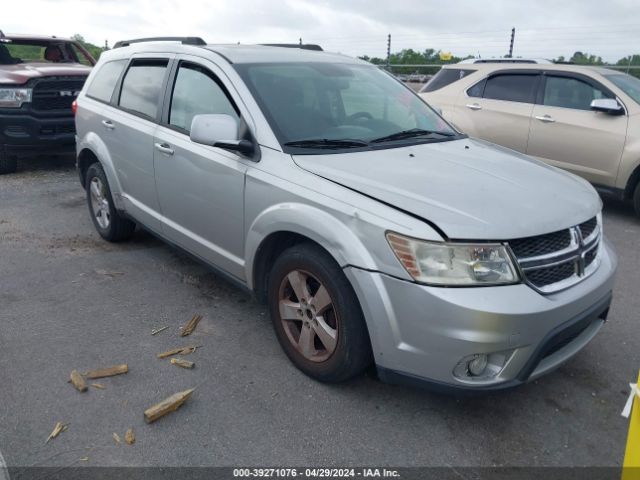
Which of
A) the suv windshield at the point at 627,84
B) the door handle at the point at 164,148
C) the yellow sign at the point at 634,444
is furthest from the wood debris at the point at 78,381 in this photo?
the suv windshield at the point at 627,84

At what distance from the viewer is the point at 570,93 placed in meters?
6.64

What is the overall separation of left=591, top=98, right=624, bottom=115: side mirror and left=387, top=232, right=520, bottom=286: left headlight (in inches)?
180

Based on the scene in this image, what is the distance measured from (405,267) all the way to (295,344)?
3.22 ft

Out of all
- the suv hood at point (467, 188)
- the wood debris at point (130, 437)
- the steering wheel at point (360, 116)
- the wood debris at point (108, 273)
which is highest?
the steering wheel at point (360, 116)

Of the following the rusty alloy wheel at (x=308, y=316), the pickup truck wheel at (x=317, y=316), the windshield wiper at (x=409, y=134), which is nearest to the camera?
the pickup truck wheel at (x=317, y=316)

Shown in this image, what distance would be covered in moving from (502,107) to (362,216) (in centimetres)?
524

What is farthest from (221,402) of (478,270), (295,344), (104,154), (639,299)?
(639,299)

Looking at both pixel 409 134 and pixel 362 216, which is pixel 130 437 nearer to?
pixel 362 216

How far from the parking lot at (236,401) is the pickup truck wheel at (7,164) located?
4385 millimetres

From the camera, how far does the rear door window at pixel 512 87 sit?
6.96m

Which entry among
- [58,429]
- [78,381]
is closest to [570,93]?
[78,381]

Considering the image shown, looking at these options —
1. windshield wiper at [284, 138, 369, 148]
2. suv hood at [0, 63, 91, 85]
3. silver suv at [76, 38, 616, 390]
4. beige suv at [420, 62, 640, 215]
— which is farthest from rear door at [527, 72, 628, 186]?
suv hood at [0, 63, 91, 85]

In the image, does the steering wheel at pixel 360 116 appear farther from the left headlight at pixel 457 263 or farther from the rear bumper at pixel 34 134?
the rear bumper at pixel 34 134

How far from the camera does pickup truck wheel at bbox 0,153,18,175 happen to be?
7.83 meters
